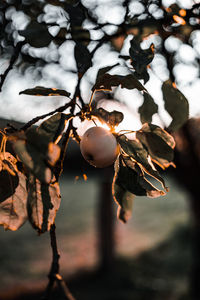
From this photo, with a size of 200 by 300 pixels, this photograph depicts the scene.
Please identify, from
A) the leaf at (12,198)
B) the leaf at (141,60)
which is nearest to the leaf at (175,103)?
the leaf at (141,60)

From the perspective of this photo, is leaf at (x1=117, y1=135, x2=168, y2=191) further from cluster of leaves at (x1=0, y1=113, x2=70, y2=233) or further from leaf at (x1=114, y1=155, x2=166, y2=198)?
cluster of leaves at (x1=0, y1=113, x2=70, y2=233)

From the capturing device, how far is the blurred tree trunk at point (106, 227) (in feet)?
15.5

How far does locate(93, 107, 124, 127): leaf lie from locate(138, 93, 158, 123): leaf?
3.7 inches

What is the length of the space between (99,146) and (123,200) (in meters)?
0.11

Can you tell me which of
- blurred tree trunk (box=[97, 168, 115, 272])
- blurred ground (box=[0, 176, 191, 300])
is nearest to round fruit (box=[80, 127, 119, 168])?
blurred ground (box=[0, 176, 191, 300])

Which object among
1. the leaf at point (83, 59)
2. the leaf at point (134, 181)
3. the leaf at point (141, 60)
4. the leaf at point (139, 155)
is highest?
the leaf at point (141, 60)

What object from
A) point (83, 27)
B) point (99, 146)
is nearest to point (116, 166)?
point (99, 146)

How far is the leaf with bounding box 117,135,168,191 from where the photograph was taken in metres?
0.57

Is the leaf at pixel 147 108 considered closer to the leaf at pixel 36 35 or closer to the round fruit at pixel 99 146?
the round fruit at pixel 99 146

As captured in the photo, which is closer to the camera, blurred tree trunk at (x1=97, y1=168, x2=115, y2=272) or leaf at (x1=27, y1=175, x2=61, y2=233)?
leaf at (x1=27, y1=175, x2=61, y2=233)

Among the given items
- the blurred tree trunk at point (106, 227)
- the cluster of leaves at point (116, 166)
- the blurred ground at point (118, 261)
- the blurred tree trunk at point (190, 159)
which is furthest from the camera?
the blurred tree trunk at point (106, 227)

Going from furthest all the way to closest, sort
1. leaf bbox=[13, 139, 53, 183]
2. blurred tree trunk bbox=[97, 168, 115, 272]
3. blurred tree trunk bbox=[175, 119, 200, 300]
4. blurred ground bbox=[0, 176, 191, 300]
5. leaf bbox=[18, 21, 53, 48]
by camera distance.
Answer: blurred tree trunk bbox=[97, 168, 115, 272] → blurred ground bbox=[0, 176, 191, 300] → blurred tree trunk bbox=[175, 119, 200, 300] → leaf bbox=[18, 21, 53, 48] → leaf bbox=[13, 139, 53, 183]

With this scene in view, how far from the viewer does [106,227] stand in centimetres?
481

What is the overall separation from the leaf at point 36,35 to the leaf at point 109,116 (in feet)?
0.73
